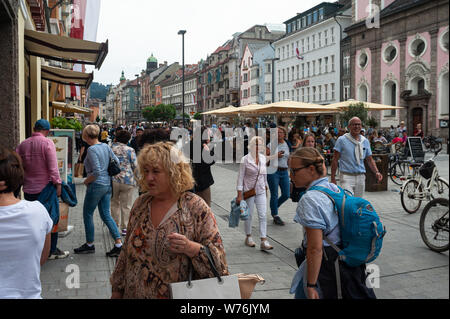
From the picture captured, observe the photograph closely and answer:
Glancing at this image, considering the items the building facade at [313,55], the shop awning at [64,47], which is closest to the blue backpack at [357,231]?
the shop awning at [64,47]

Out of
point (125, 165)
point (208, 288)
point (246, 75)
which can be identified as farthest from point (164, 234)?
point (246, 75)

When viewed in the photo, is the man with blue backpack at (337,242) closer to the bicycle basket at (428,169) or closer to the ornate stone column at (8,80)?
the bicycle basket at (428,169)

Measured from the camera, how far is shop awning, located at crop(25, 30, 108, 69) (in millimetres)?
8055

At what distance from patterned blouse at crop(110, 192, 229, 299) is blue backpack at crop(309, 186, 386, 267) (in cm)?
74

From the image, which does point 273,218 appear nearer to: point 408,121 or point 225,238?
point 225,238

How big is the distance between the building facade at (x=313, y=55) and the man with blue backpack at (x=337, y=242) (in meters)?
50.8

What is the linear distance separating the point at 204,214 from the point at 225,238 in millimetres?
4869

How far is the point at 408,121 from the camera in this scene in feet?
127

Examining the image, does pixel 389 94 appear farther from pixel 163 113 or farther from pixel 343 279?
pixel 163 113

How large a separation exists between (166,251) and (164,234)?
85 mm

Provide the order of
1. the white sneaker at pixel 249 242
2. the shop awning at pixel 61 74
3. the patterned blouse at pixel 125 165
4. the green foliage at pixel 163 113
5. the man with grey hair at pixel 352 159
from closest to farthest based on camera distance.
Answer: the white sneaker at pixel 249 242 < the man with grey hair at pixel 352 159 < the patterned blouse at pixel 125 165 < the shop awning at pixel 61 74 < the green foliage at pixel 163 113

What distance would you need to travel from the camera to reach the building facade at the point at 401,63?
3516 cm

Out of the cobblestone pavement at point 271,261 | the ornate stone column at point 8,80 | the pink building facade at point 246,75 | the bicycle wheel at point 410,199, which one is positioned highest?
the pink building facade at point 246,75
